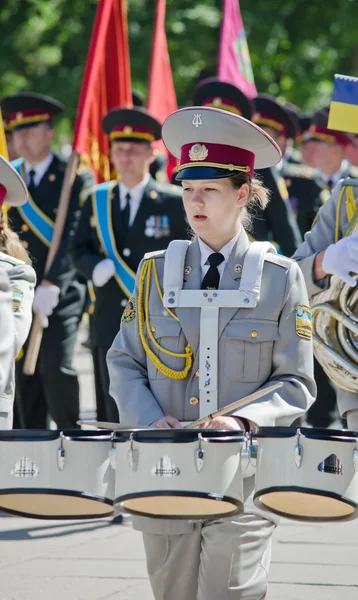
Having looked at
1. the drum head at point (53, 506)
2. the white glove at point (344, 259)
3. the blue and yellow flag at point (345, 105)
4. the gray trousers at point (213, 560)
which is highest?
the blue and yellow flag at point (345, 105)

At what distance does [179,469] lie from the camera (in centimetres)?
371

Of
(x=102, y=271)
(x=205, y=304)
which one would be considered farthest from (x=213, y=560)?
(x=102, y=271)

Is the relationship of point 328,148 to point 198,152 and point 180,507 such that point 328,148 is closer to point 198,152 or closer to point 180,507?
point 198,152

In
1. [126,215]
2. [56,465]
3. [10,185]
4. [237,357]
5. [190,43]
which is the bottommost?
[56,465]

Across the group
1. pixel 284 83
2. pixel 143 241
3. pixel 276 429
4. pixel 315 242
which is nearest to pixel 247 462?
pixel 276 429

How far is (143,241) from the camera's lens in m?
8.38

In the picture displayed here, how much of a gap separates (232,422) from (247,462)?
0.22m

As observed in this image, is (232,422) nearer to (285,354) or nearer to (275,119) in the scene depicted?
(285,354)

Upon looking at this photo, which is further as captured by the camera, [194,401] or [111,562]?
[111,562]

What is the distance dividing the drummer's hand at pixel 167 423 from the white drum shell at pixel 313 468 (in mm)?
473

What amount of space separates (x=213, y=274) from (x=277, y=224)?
441 centimetres

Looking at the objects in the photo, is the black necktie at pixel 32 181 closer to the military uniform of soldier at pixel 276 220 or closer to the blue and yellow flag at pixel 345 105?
the military uniform of soldier at pixel 276 220

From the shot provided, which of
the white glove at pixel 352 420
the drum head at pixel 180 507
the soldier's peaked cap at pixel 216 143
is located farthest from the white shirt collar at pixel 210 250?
the white glove at pixel 352 420

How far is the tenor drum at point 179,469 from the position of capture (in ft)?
12.1
